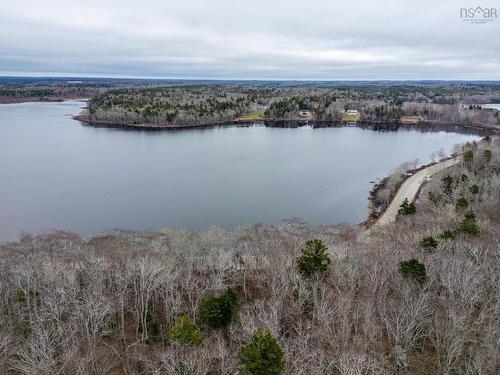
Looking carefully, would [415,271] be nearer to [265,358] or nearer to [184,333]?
[265,358]

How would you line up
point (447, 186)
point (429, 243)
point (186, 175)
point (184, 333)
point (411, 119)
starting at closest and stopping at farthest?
point (184, 333) < point (429, 243) < point (447, 186) < point (186, 175) < point (411, 119)

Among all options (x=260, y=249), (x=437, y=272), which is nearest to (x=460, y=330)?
(x=437, y=272)

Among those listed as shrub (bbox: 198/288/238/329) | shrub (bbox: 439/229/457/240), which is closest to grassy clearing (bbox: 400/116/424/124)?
shrub (bbox: 439/229/457/240)

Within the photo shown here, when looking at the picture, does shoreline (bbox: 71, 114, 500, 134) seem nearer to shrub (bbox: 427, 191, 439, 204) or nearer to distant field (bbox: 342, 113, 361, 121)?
distant field (bbox: 342, 113, 361, 121)

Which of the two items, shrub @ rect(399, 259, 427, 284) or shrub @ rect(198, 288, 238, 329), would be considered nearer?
shrub @ rect(198, 288, 238, 329)

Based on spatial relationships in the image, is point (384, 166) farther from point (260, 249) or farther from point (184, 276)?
point (184, 276)

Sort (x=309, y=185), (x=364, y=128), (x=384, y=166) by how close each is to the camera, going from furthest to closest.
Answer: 1. (x=364, y=128)
2. (x=384, y=166)
3. (x=309, y=185)

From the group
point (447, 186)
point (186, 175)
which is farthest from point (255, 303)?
point (186, 175)
